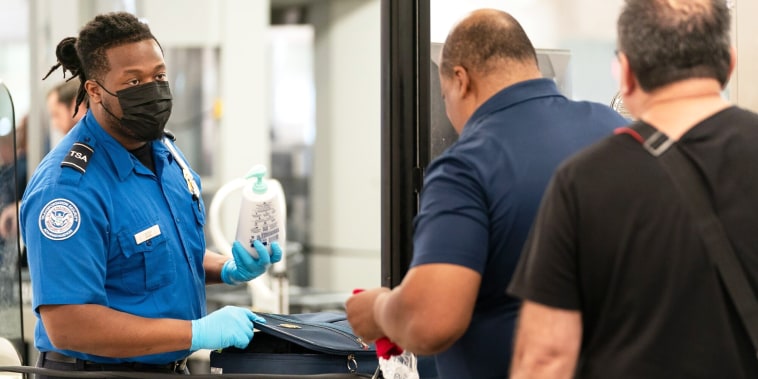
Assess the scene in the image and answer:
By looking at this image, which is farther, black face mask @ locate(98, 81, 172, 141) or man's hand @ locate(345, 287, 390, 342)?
black face mask @ locate(98, 81, 172, 141)

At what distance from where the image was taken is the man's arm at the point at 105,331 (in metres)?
2.10

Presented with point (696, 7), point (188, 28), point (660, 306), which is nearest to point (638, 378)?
point (660, 306)

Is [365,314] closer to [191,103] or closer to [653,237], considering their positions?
[653,237]

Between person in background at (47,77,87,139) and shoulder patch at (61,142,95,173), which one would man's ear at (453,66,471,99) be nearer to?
shoulder patch at (61,142,95,173)

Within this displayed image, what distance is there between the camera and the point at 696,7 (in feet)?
4.78

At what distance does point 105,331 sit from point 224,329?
26 cm

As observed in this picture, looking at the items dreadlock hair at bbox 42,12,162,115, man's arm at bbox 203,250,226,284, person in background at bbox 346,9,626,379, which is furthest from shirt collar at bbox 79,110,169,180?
person in background at bbox 346,9,626,379

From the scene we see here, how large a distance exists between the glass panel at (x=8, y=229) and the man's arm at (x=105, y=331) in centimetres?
84

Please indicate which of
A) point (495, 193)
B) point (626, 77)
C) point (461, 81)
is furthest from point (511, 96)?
point (626, 77)

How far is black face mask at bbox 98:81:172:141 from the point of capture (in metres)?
2.28

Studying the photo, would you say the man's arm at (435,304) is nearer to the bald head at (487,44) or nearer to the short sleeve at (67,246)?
the bald head at (487,44)

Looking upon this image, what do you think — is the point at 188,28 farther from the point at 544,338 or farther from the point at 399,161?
the point at 544,338

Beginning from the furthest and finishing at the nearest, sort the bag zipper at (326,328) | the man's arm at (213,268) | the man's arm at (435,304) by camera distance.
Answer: the man's arm at (213,268), the bag zipper at (326,328), the man's arm at (435,304)

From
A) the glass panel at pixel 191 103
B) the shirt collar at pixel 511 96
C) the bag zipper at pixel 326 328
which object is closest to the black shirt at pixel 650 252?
the shirt collar at pixel 511 96
